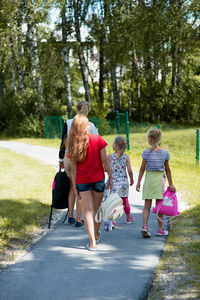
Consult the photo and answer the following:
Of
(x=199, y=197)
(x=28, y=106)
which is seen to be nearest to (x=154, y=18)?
(x=28, y=106)

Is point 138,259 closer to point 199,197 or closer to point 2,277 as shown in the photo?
point 2,277

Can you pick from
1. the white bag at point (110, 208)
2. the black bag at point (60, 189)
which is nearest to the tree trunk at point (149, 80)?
the black bag at point (60, 189)

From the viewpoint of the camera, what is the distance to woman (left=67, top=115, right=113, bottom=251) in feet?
15.8

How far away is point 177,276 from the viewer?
415 centimetres

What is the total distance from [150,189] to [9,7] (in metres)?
14.5

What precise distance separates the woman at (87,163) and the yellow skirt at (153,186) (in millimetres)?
804

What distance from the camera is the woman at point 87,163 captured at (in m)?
4.83

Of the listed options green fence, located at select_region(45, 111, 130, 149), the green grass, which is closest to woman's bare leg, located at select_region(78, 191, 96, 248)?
the green grass

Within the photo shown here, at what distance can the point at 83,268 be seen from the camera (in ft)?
14.5

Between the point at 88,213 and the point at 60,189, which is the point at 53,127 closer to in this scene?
the point at 60,189

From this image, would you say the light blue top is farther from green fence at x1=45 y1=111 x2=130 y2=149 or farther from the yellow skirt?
green fence at x1=45 y1=111 x2=130 y2=149

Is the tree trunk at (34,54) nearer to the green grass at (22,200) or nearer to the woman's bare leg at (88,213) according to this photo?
the green grass at (22,200)

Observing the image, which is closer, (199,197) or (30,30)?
(199,197)

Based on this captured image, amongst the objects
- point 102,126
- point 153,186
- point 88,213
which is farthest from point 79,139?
point 102,126
